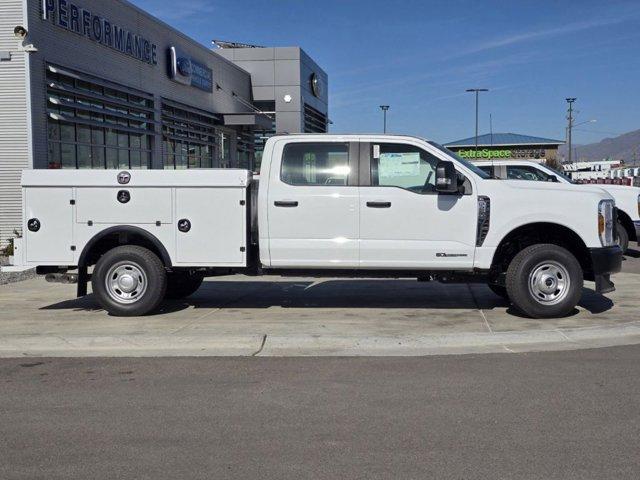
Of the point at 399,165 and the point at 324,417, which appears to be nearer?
the point at 324,417

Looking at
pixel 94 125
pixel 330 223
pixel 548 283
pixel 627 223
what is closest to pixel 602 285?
pixel 548 283

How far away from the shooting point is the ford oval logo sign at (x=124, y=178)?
29.0ft

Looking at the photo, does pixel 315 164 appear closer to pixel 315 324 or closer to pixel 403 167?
pixel 403 167

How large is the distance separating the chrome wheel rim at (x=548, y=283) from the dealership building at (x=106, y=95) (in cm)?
1150

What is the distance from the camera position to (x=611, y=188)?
1541 cm

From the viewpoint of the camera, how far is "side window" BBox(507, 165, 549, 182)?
14180 millimetres

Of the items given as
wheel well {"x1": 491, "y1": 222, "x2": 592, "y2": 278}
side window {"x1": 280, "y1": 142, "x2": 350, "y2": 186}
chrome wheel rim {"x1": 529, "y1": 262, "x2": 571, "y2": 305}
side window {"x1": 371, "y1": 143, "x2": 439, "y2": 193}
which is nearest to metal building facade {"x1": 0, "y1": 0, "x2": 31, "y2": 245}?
side window {"x1": 280, "y1": 142, "x2": 350, "y2": 186}

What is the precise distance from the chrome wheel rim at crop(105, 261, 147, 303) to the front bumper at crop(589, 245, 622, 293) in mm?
5420

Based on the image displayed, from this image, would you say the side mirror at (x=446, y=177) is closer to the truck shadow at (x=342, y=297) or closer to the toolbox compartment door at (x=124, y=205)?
the truck shadow at (x=342, y=297)

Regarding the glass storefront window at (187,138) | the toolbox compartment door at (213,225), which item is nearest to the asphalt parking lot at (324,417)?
the toolbox compartment door at (213,225)

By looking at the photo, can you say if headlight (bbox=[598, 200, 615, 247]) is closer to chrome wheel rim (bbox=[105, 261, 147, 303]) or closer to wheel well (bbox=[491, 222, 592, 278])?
wheel well (bbox=[491, 222, 592, 278])

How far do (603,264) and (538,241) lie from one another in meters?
0.84

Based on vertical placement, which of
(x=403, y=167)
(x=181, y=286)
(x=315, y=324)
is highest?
(x=403, y=167)

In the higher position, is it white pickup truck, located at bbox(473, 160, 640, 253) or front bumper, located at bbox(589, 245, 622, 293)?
white pickup truck, located at bbox(473, 160, 640, 253)
